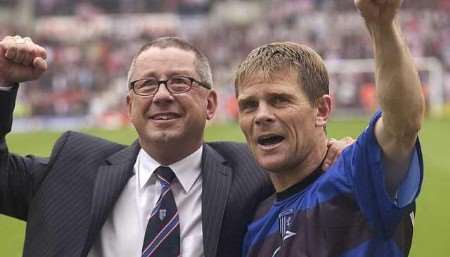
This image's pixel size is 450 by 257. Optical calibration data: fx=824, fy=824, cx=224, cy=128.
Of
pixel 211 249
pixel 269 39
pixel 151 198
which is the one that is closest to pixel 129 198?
pixel 151 198

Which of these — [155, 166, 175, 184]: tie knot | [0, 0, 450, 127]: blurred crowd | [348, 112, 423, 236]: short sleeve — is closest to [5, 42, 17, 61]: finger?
[155, 166, 175, 184]: tie knot

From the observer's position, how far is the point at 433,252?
755 cm

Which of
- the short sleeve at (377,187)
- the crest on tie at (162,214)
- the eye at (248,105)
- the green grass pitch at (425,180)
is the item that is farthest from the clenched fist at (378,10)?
the green grass pitch at (425,180)

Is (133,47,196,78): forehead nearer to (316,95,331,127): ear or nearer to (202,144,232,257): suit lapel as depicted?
(202,144,232,257): suit lapel

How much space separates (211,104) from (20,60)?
84cm

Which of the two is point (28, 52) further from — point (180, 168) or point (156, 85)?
point (180, 168)

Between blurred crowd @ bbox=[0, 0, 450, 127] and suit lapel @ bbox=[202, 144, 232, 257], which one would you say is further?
blurred crowd @ bbox=[0, 0, 450, 127]

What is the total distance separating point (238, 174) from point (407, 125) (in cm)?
122

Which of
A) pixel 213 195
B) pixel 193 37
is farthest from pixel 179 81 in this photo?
pixel 193 37

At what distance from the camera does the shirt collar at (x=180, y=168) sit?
3.36 metres

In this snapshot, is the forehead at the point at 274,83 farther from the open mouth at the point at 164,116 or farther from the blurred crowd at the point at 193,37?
the blurred crowd at the point at 193,37

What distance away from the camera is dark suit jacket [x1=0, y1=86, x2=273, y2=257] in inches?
127

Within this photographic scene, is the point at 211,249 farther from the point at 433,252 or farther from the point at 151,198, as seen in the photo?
the point at 433,252

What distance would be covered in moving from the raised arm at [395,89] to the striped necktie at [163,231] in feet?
3.50
